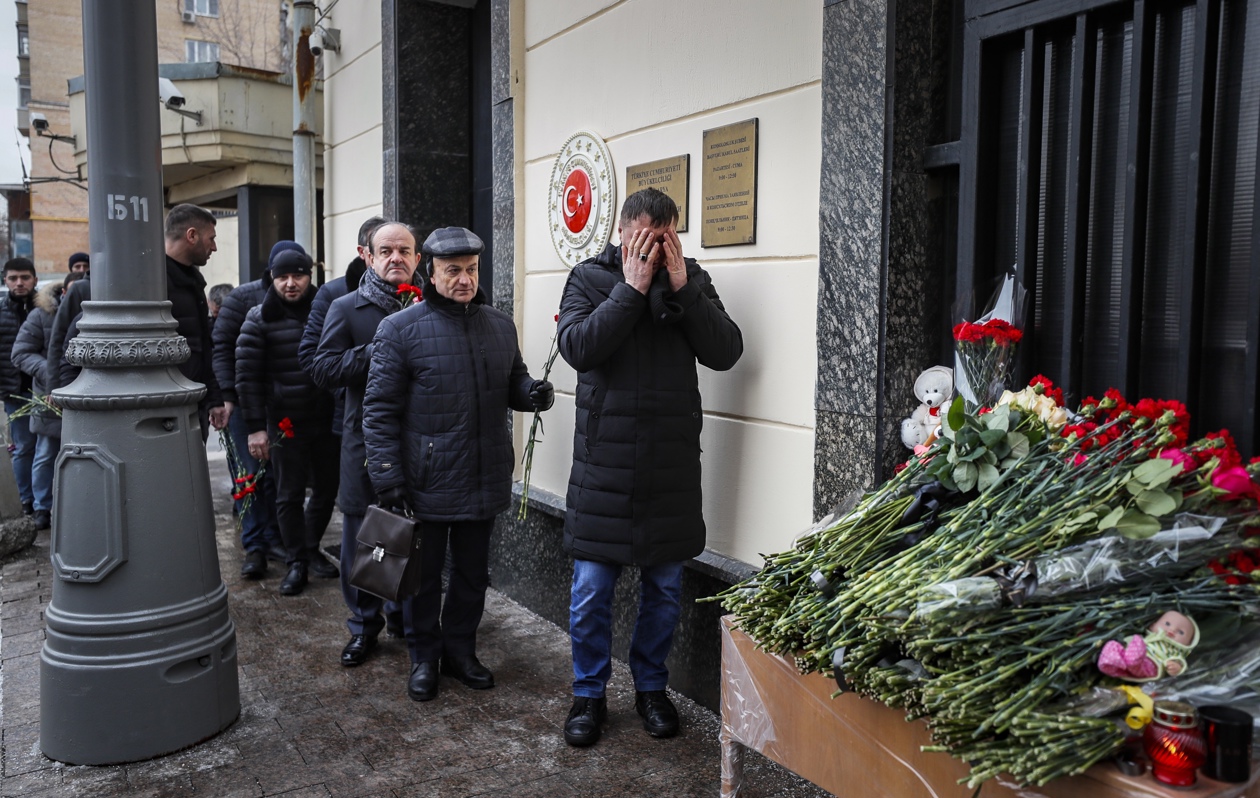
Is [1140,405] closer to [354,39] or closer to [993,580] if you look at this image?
[993,580]

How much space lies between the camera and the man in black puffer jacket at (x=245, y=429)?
582cm

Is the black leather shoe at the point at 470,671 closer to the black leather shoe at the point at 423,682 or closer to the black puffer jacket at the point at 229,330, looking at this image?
the black leather shoe at the point at 423,682

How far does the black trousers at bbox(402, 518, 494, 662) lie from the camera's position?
14.0 feet

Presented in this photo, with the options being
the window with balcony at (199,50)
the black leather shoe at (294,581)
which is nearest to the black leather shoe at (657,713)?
the black leather shoe at (294,581)

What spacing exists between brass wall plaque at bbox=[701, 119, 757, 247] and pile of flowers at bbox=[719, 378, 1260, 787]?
1.72 m

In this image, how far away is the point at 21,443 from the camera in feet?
24.9

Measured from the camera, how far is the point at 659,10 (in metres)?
4.40

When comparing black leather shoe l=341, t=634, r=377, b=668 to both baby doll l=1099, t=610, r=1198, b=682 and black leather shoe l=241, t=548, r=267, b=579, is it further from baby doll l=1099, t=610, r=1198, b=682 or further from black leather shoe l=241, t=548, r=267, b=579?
baby doll l=1099, t=610, r=1198, b=682

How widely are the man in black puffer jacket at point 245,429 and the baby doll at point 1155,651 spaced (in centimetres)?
485

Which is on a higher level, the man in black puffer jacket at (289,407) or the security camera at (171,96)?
the security camera at (171,96)

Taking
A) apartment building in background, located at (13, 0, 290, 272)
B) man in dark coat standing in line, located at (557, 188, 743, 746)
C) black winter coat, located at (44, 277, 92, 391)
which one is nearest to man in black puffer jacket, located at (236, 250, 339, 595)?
black winter coat, located at (44, 277, 92, 391)

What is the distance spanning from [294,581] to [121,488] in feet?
7.17

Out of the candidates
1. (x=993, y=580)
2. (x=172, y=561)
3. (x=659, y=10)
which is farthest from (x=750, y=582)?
(x=659, y=10)

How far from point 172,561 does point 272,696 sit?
2.72 ft
